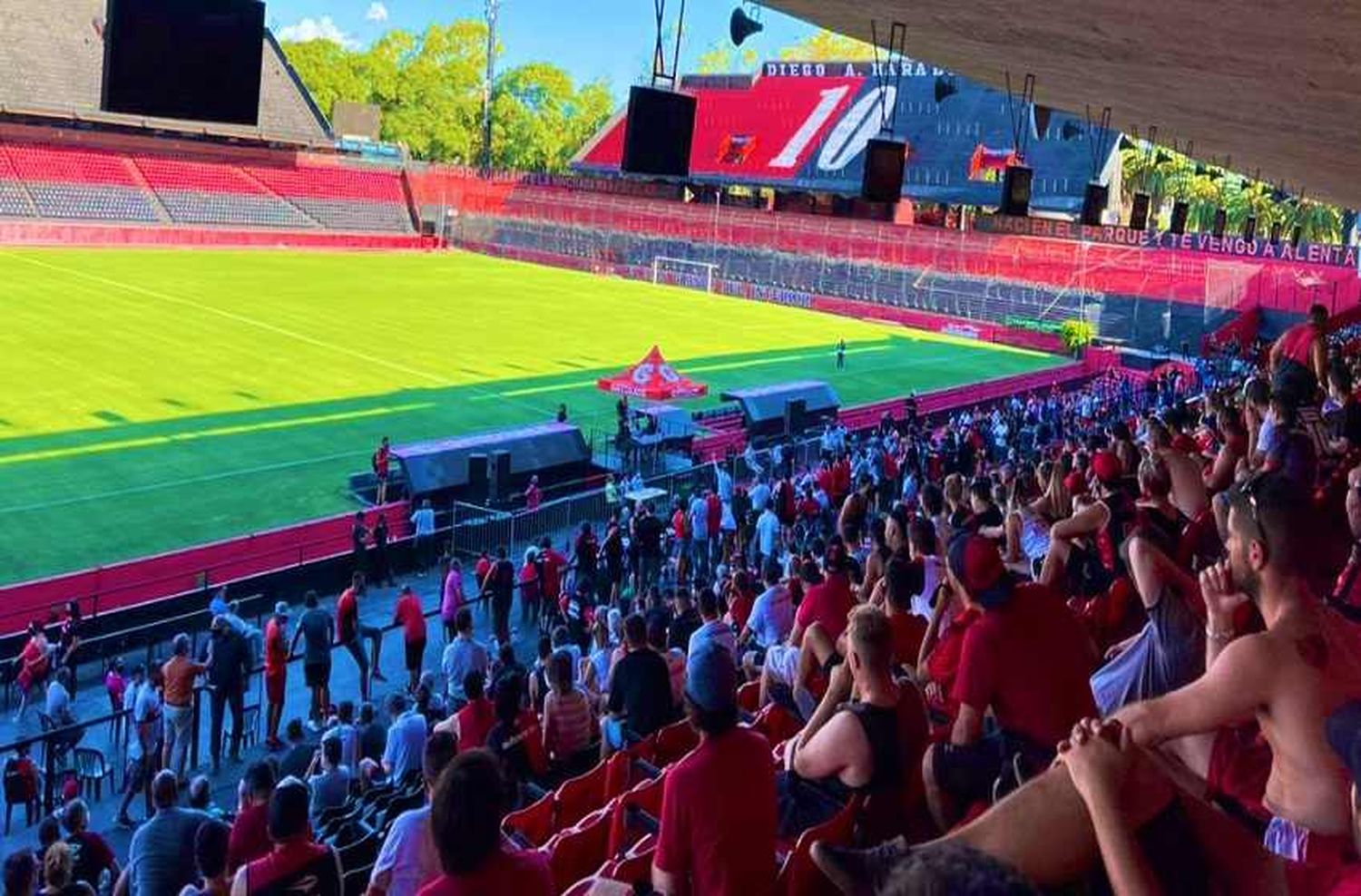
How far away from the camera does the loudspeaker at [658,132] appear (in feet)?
38.2

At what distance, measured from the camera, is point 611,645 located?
8.87 metres

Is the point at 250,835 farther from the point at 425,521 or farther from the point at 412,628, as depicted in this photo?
the point at 425,521

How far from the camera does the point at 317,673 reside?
1146 centimetres

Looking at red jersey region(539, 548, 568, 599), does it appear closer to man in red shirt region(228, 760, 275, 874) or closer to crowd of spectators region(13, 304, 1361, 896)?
crowd of spectators region(13, 304, 1361, 896)

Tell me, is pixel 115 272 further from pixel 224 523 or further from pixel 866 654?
pixel 866 654

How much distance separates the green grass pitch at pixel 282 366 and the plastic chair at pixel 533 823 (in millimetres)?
11743

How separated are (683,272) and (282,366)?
100 feet

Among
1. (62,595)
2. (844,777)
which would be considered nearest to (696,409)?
(62,595)

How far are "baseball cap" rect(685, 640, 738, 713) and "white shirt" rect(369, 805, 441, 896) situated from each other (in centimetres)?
121

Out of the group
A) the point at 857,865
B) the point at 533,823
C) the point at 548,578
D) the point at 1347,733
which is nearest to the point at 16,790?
the point at 533,823

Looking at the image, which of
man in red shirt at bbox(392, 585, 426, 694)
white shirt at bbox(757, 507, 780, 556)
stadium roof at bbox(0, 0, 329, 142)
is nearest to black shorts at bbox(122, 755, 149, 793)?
man in red shirt at bbox(392, 585, 426, 694)

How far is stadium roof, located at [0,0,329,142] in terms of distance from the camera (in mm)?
56125

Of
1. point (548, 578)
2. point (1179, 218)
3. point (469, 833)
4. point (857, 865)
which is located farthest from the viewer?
point (1179, 218)

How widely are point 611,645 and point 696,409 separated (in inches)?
756
